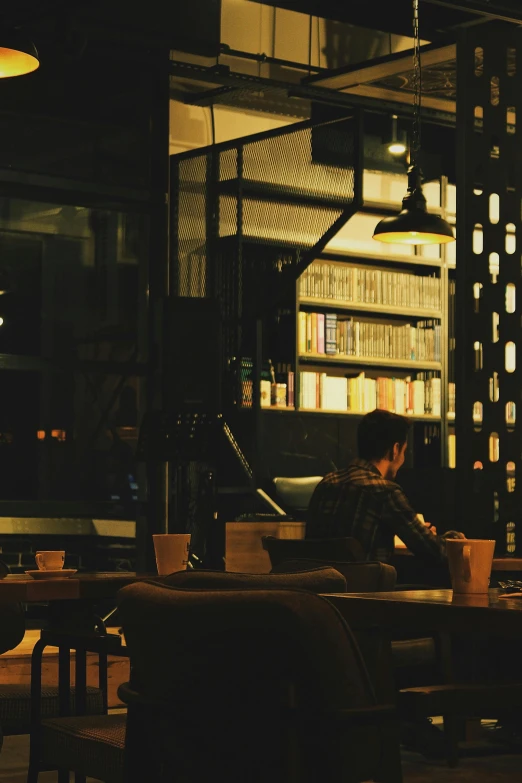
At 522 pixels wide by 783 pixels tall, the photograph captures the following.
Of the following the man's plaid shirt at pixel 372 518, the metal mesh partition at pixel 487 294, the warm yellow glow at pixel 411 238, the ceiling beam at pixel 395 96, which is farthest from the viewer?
the ceiling beam at pixel 395 96

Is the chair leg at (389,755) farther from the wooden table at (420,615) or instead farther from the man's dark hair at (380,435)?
the man's dark hair at (380,435)

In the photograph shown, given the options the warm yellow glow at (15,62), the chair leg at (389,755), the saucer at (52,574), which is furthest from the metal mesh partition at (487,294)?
the chair leg at (389,755)

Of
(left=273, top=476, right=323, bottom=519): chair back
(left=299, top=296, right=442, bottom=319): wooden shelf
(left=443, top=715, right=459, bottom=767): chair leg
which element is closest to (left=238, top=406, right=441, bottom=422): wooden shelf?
(left=273, top=476, right=323, bottom=519): chair back

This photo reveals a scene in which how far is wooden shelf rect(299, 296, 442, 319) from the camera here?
400 inches

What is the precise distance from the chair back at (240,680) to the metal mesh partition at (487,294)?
4331mm

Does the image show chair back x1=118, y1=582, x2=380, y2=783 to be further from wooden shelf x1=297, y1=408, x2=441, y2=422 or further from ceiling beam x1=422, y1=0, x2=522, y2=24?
wooden shelf x1=297, y1=408, x2=441, y2=422

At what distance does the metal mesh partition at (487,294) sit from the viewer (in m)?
6.38

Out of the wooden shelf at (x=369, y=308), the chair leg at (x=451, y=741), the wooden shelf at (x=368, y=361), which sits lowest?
the chair leg at (x=451, y=741)

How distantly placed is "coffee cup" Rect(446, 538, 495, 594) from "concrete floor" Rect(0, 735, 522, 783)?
75.3 inches

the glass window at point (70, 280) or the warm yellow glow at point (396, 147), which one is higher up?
the warm yellow glow at point (396, 147)

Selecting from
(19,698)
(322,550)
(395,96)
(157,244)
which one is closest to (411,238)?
(395,96)

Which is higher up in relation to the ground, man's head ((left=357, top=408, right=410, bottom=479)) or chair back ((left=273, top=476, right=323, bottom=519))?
man's head ((left=357, top=408, right=410, bottom=479))

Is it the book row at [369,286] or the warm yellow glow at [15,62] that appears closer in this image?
the warm yellow glow at [15,62]

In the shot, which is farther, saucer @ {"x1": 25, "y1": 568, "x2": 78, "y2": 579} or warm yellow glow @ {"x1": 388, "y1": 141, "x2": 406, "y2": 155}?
warm yellow glow @ {"x1": 388, "y1": 141, "x2": 406, "y2": 155}
